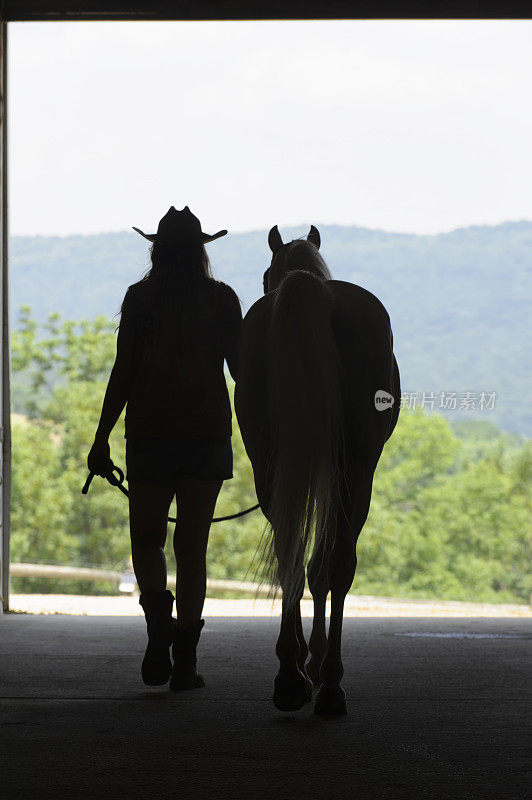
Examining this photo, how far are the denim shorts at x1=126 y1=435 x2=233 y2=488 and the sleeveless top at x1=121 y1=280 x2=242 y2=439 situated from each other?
3cm

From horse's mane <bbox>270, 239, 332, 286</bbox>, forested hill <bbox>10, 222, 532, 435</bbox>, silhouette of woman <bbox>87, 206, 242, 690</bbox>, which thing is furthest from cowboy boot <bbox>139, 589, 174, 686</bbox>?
forested hill <bbox>10, 222, 532, 435</bbox>

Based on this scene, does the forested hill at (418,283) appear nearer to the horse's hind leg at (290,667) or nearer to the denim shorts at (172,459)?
the denim shorts at (172,459)

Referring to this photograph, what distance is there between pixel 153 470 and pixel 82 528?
3789cm


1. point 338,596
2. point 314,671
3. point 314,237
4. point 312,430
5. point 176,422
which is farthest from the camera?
point 314,237

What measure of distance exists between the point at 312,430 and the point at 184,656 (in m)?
0.91

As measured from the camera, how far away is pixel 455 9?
623 centimetres

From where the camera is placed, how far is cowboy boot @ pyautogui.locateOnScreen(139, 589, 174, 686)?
304cm

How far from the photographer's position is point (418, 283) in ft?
350

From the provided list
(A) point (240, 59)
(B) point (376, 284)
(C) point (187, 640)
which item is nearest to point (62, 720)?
(C) point (187, 640)

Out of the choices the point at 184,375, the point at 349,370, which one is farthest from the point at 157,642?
the point at 349,370

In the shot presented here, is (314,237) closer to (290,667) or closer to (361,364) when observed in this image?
(361,364)

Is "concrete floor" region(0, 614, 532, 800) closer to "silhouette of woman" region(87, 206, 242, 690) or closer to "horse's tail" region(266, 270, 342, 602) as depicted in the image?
"silhouette of woman" region(87, 206, 242, 690)

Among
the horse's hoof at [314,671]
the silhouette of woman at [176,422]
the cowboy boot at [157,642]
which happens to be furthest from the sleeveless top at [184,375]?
the horse's hoof at [314,671]

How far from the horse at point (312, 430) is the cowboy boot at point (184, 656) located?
37 cm
